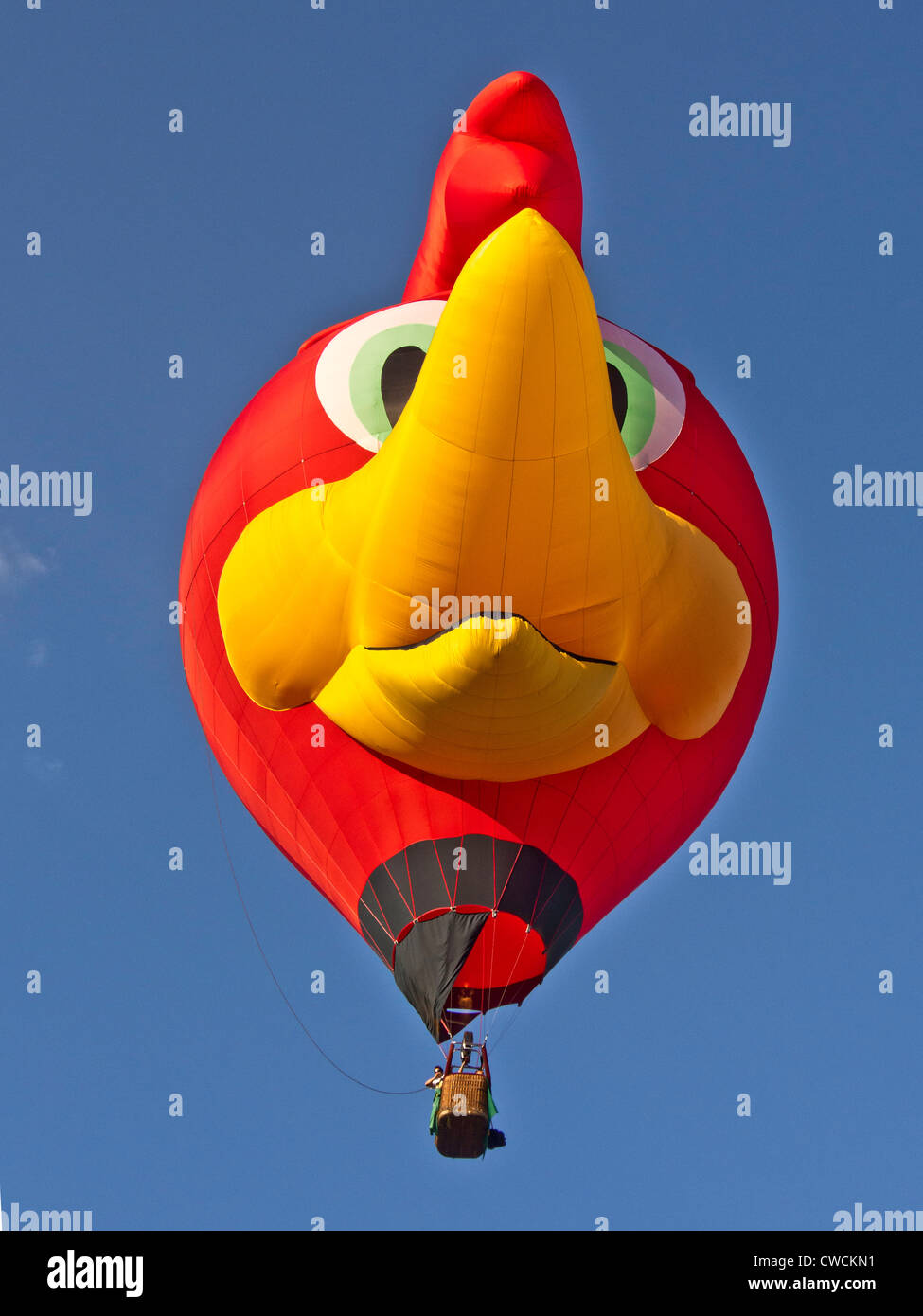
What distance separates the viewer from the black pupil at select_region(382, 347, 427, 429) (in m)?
16.4

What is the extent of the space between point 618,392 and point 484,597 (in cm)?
298

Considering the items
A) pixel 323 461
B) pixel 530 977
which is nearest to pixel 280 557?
pixel 323 461

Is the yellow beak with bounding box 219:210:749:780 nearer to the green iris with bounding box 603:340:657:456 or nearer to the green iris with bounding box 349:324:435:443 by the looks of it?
the green iris with bounding box 349:324:435:443

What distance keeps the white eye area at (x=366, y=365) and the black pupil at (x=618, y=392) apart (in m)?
1.76

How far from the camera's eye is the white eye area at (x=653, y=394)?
657 inches

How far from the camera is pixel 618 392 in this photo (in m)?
16.8

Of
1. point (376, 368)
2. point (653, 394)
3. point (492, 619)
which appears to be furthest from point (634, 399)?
point (492, 619)

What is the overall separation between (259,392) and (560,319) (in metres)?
5.14

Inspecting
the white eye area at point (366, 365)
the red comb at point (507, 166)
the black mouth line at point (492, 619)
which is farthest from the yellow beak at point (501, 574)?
the red comb at point (507, 166)

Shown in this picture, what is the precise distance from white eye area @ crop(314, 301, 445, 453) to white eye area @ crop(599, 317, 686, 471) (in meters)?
1.79

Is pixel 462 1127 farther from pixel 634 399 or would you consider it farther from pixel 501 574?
pixel 634 399

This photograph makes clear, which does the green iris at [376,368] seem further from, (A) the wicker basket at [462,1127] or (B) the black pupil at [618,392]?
(A) the wicker basket at [462,1127]

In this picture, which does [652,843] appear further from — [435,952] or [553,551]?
[553,551]

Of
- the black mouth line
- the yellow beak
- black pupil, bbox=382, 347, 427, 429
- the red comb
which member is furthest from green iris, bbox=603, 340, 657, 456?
the black mouth line
